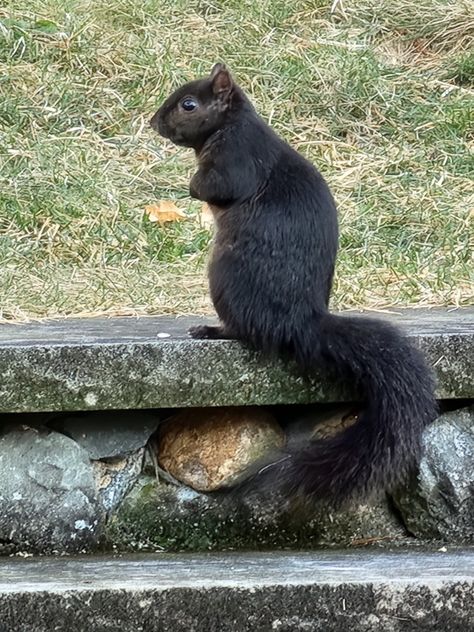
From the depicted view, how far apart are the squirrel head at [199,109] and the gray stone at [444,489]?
104 centimetres

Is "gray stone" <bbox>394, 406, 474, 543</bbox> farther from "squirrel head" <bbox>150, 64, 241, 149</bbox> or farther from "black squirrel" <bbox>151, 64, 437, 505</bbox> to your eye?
"squirrel head" <bbox>150, 64, 241, 149</bbox>

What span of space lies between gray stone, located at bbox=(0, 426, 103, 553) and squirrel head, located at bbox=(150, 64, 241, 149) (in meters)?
0.98

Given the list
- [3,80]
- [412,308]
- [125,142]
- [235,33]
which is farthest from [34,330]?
[235,33]

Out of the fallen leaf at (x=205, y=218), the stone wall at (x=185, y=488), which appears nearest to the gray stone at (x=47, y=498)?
the stone wall at (x=185, y=488)

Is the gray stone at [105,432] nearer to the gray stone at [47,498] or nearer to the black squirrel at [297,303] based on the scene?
the gray stone at [47,498]

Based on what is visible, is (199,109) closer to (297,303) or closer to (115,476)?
(297,303)

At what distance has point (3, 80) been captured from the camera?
5.89 m

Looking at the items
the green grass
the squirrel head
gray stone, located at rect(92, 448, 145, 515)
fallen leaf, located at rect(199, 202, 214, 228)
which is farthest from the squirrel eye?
fallen leaf, located at rect(199, 202, 214, 228)

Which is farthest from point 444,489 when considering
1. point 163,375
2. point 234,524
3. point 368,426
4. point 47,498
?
point 47,498

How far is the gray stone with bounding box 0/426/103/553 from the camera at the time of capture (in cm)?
260

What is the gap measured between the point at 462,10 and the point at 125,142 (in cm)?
207

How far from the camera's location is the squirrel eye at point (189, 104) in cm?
329

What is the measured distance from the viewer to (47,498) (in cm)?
261

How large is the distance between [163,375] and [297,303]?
34cm
